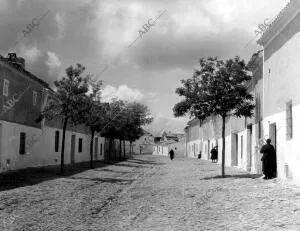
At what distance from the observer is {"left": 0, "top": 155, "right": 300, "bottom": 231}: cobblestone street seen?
9.06m

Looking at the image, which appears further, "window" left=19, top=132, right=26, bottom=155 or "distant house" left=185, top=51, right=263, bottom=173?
"window" left=19, top=132, right=26, bottom=155

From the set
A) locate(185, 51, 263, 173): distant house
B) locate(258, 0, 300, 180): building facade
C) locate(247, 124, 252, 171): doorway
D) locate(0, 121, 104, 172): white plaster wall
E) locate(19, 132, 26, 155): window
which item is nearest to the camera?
locate(258, 0, 300, 180): building facade

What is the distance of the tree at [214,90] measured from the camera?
63.8 feet

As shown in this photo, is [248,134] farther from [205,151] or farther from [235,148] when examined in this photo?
[205,151]

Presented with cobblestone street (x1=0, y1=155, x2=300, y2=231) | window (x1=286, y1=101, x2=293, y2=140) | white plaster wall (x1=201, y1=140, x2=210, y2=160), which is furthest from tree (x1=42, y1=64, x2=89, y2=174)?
white plaster wall (x1=201, y1=140, x2=210, y2=160)

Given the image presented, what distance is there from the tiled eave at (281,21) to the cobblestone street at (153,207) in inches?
206

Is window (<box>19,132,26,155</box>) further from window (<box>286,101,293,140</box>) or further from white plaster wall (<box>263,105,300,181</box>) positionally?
window (<box>286,101,293,140</box>)

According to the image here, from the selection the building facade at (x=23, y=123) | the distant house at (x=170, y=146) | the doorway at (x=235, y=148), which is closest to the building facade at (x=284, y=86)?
the building facade at (x=23, y=123)

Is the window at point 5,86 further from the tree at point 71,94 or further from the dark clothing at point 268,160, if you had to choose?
the dark clothing at point 268,160

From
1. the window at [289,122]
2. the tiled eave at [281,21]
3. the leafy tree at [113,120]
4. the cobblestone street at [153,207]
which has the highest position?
the tiled eave at [281,21]

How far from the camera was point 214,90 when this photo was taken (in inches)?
765

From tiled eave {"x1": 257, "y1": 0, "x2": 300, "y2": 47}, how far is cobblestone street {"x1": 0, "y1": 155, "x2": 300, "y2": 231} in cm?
524

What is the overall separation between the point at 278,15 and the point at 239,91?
15.7 ft

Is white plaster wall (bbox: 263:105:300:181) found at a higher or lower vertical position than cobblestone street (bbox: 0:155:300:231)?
higher
